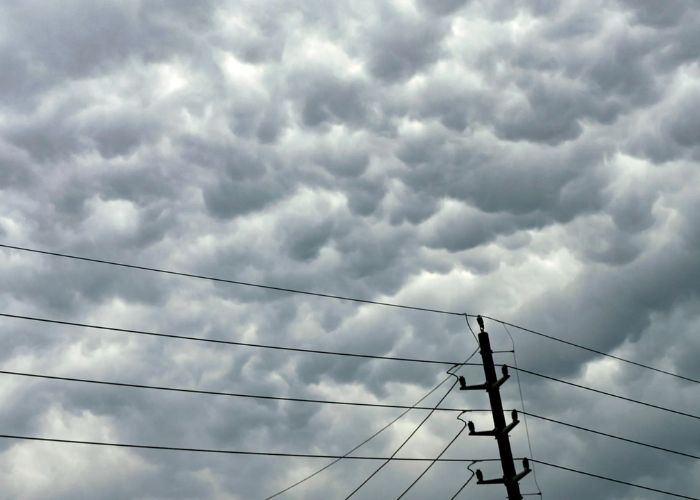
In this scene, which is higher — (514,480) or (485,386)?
(485,386)

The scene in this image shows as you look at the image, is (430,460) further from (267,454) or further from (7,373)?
(7,373)

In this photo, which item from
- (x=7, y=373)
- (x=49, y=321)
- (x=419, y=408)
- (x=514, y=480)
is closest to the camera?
(x=7, y=373)

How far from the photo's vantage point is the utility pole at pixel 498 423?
32.1 metres

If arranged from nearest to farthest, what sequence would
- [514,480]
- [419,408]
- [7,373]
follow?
1. [7,373]
2. [514,480]
3. [419,408]

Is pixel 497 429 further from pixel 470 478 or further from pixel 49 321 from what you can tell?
pixel 49 321

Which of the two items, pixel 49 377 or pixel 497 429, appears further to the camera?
pixel 497 429

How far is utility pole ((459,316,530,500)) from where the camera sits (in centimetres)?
3212

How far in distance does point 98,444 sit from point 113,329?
12.6 feet

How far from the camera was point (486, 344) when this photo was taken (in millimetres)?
33688

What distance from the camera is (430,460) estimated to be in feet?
111

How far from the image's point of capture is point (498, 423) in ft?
108

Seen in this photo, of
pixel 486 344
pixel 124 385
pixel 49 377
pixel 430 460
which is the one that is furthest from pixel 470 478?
pixel 49 377

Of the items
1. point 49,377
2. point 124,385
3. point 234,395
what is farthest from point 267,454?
point 49,377

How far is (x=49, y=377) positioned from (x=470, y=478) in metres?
15.6
